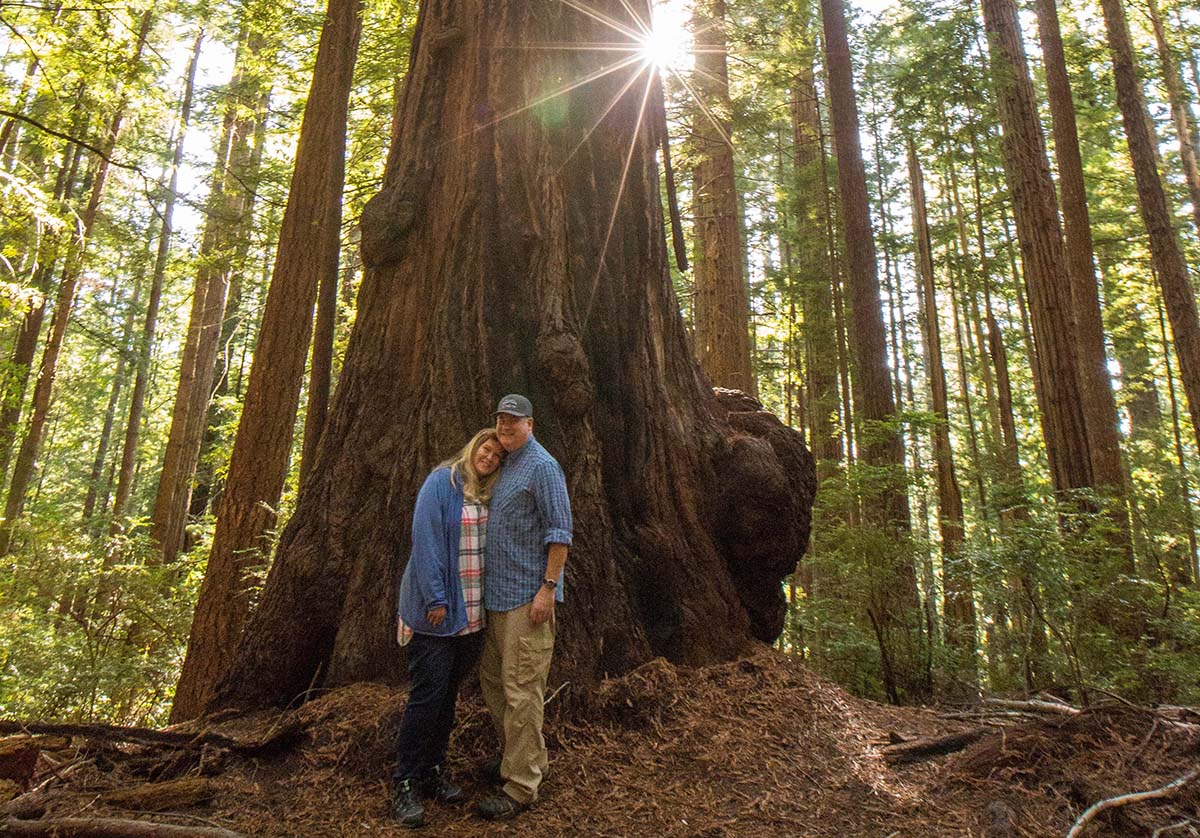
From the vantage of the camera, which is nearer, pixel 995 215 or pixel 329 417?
pixel 329 417

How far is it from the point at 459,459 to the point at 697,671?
198 centimetres

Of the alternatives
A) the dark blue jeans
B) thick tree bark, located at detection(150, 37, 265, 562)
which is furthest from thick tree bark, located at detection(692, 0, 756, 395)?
the dark blue jeans

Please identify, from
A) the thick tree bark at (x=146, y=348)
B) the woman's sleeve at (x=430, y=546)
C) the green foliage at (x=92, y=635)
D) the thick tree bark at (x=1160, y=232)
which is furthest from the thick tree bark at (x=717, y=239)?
the thick tree bark at (x=146, y=348)

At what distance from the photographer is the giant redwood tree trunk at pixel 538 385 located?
4.21 metres

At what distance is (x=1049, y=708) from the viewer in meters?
4.48

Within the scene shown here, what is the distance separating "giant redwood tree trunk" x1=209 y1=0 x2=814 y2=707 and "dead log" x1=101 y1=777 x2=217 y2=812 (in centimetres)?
90

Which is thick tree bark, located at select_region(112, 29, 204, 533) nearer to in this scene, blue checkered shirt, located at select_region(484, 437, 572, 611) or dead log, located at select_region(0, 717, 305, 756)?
dead log, located at select_region(0, 717, 305, 756)

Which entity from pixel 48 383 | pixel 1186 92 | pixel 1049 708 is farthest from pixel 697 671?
pixel 1186 92

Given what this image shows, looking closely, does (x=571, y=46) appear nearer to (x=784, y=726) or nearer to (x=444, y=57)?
(x=444, y=57)

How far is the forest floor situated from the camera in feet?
10.1

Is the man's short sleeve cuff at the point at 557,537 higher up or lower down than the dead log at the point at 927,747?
higher up

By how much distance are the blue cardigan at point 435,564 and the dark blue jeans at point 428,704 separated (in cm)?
9

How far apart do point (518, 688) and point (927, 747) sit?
92.0 inches

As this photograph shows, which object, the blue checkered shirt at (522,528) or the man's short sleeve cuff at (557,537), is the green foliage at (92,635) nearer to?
the blue checkered shirt at (522,528)
